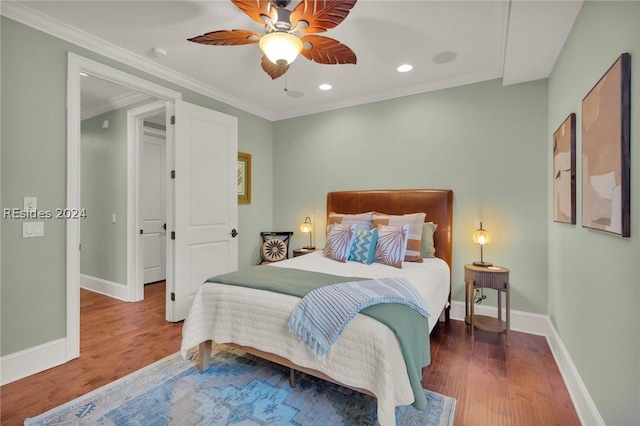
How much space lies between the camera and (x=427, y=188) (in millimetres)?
3457

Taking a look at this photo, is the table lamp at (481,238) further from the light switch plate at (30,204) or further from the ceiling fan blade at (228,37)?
the light switch plate at (30,204)

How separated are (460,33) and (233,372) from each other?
324 cm

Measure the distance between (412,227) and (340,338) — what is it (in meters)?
1.75

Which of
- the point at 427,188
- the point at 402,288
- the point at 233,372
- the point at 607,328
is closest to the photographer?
the point at 607,328

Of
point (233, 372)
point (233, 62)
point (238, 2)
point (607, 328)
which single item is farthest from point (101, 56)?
point (607, 328)

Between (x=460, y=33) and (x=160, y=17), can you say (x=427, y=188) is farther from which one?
(x=160, y=17)

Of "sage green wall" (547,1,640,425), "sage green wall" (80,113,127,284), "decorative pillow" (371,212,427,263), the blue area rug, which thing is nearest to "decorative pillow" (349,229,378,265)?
"decorative pillow" (371,212,427,263)

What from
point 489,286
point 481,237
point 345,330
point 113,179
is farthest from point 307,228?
point 113,179

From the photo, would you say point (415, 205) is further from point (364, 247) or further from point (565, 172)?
point (565, 172)

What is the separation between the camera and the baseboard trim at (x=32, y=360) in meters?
2.10

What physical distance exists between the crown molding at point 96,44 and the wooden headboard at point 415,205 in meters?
2.18

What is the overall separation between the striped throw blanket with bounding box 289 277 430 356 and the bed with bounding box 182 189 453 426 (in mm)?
60

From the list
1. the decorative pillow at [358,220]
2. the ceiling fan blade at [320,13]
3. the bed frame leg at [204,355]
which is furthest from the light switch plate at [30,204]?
the decorative pillow at [358,220]

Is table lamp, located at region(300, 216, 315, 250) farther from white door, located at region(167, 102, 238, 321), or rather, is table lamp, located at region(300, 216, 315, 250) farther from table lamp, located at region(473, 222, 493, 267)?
table lamp, located at region(473, 222, 493, 267)
